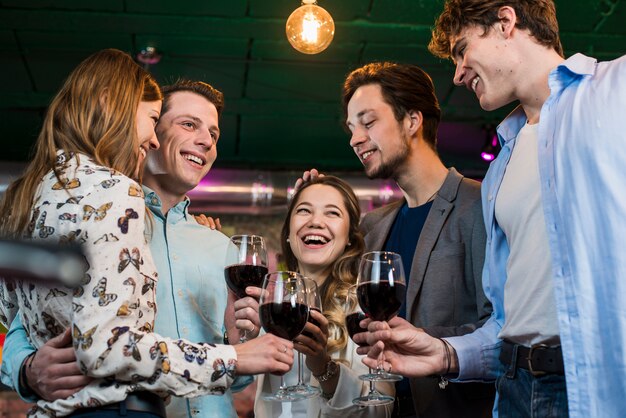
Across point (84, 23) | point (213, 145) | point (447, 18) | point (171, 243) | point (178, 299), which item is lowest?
point (178, 299)

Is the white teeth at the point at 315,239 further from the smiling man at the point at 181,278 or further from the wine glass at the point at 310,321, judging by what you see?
the wine glass at the point at 310,321

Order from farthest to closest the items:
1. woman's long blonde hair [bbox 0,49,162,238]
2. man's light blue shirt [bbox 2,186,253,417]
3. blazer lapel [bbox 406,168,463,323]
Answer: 1. blazer lapel [bbox 406,168,463,323]
2. man's light blue shirt [bbox 2,186,253,417]
3. woman's long blonde hair [bbox 0,49,162,238]

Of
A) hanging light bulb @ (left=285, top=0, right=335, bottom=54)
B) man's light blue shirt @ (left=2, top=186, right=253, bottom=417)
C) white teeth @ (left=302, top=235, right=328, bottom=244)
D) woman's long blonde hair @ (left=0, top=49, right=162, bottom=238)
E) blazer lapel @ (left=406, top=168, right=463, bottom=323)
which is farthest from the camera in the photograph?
hanging light bulb @ (left=285, top=0, right=335, bottom=54)

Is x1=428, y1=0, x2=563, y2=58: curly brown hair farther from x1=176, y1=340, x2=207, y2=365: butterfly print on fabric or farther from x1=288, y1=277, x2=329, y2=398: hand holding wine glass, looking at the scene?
x1=176, y1=340, x2=207, y2=365: butterfly print on fabric

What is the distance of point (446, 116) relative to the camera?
665 cm

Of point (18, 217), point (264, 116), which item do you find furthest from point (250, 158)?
point (18, 217)

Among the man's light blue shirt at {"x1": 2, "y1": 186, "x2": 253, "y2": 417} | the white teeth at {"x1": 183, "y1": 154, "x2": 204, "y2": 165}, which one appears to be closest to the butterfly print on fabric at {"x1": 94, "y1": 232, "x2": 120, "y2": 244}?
the man's light blue shirt at {"x1": 2, "y1": 186, "x2": 253, "y2": 417}

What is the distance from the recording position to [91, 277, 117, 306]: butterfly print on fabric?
4.92 feet

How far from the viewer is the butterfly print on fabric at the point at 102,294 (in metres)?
1.50

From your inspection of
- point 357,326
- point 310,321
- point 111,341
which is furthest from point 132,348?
point 357,326

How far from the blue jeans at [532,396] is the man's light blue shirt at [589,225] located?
0.09 metres

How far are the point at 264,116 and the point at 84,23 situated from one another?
6.44 ft

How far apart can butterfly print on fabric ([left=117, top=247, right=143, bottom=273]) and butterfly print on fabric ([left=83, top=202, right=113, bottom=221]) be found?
0.08m

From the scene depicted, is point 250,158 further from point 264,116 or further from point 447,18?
point 447,18
